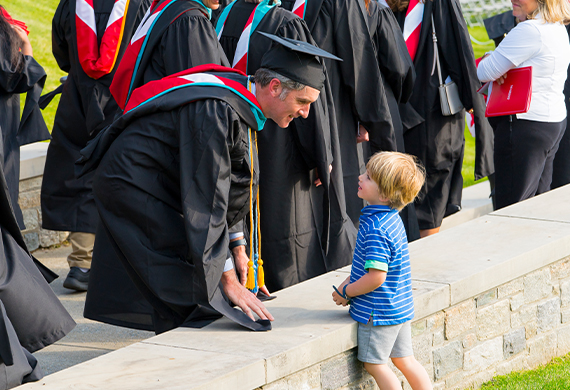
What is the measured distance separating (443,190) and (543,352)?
1912 millimetres

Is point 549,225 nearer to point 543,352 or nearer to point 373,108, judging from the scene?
point 543,352

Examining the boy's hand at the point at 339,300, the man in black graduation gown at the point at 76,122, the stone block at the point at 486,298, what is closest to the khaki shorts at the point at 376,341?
the boy's hand at the point at 339,300

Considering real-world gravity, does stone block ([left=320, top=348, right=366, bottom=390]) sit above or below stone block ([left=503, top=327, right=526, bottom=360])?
above

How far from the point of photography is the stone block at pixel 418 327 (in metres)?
3.37

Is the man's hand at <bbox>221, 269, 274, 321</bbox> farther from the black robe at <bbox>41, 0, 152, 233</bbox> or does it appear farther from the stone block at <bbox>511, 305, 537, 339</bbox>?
the black robe at <bbox>41, 0, 152, 233</bbox>

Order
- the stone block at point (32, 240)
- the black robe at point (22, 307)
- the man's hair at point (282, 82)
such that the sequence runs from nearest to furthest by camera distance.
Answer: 1. the black robe at point (22, 307)
2. the man's hair at point (282, 82)
3. the stone block at point (32, 240)

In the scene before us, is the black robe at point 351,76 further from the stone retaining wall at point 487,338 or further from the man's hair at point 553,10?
the stone retaining wall at point 487,338

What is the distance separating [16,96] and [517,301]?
3786 mm

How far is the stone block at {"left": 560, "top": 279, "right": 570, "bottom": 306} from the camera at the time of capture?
4.23 metres

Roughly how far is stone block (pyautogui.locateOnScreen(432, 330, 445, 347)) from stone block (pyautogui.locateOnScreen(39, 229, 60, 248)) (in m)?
3.90

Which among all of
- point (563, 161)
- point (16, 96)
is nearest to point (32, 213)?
point (16, 96)

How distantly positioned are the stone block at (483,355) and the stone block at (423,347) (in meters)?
0.30

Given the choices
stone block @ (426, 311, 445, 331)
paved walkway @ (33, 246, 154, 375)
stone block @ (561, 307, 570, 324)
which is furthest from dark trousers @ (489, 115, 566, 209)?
paved walkway @ (33, 246, 154, 375)

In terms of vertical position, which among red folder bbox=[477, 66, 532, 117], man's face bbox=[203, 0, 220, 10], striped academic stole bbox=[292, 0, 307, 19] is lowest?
red folder bbox=[477, 66, 532, 117]
